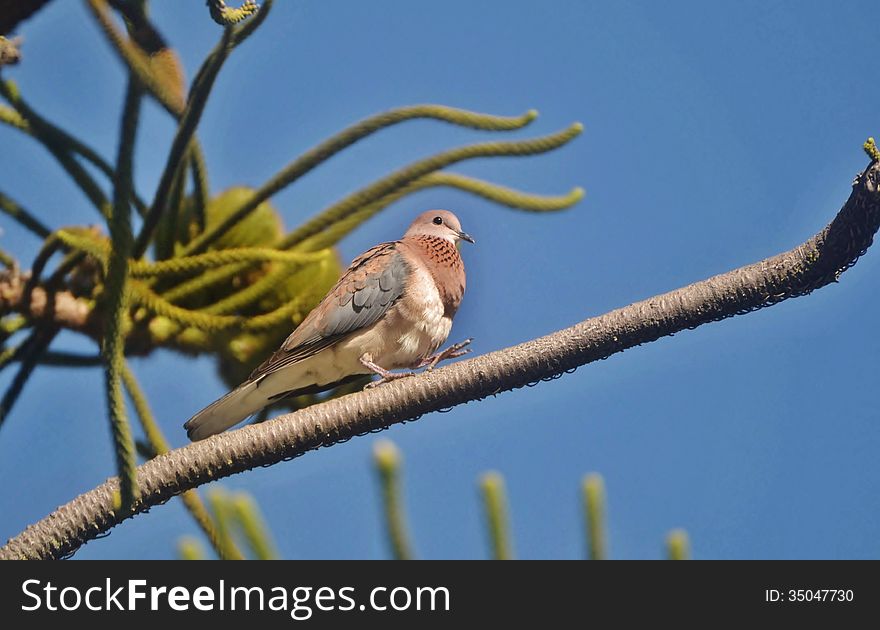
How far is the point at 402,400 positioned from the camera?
298 cm

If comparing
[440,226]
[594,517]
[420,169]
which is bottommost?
[594,517]

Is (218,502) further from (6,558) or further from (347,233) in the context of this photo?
(347,233)

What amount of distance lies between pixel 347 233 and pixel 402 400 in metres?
1.10

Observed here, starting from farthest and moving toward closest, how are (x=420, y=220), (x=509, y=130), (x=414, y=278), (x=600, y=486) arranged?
(x=420, y=220) < (x=414, y=278) < (x=509, y=130) < (x=600, y=486)

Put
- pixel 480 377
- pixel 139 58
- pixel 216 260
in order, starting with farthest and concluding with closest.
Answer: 1. pixel 216 260
2. pixel 139 58
3. pixel 480 377

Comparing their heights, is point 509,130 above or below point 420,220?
below

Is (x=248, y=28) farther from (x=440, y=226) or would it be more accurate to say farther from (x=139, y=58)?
(x=440, y=226)

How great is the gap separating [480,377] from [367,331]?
1655mm

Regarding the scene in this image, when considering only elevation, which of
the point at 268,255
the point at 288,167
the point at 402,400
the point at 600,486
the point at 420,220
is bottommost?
the point at 600,486

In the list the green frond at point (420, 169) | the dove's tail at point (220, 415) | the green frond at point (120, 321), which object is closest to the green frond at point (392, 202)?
the green frond at point (420, 169)

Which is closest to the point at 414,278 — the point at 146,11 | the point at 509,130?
the point at 509,130

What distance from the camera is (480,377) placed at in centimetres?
293

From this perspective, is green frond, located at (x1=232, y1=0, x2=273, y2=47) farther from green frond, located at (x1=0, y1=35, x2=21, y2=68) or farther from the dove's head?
the dove's head

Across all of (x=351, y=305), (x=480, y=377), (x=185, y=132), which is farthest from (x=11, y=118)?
(x=480, y=377)
